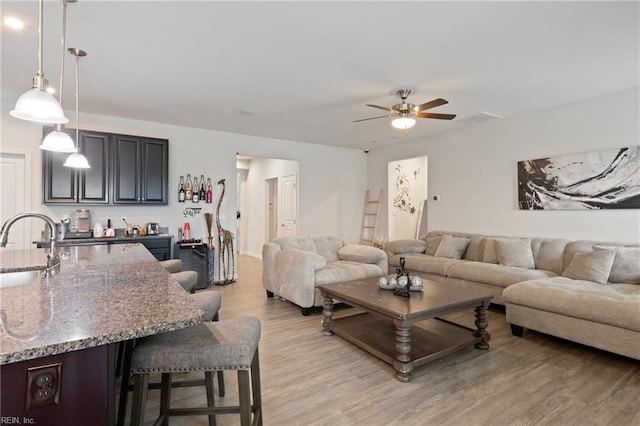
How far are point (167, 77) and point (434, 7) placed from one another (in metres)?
2.58

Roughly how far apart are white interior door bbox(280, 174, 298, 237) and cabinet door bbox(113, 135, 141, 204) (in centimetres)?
290

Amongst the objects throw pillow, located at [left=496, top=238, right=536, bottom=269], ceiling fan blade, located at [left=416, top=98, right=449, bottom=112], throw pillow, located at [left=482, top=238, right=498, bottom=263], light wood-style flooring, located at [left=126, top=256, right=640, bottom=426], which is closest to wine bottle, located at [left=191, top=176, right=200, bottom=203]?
light wood-style flooring, located at [left=126, top=256, right=640, bottom=426]

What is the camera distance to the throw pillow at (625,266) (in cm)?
317

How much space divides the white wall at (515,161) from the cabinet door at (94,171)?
16.5 feet

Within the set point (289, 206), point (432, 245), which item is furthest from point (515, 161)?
point (289, 206)

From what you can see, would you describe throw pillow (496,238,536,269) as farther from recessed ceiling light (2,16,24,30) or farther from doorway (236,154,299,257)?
recessed ceiling light (2,16,24,30)

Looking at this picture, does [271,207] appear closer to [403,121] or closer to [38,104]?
[403,121]

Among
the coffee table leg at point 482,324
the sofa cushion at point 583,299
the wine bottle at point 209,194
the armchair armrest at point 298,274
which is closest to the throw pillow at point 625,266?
the sofa cushion at point 583,299

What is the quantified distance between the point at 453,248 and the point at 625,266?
1938 millimetres

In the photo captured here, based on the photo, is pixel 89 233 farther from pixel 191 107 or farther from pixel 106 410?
pixel 106 410

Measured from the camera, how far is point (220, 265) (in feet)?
18.0

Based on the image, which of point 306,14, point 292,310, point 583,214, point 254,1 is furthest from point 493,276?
point 254,1

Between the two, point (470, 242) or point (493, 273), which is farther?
point (470, 242)

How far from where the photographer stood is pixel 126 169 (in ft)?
14.7
